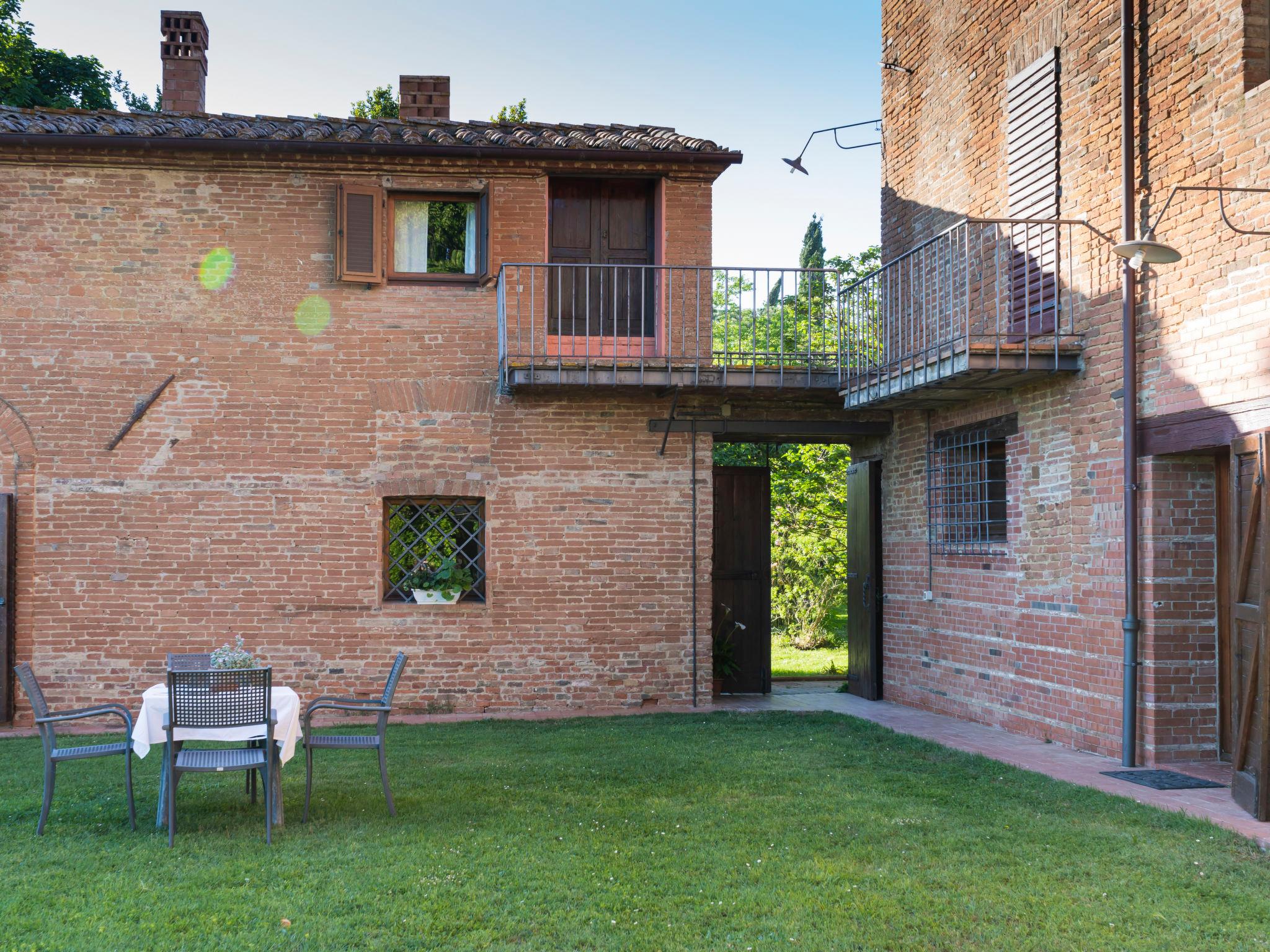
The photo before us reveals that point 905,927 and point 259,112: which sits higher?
point 259,112

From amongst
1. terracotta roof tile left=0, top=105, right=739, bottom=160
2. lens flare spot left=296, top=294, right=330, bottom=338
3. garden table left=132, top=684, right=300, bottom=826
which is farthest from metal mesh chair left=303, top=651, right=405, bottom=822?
terracotta roof tile left=0, top=105, right=739, bottom=160

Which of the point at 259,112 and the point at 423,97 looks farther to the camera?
the point at 423,97

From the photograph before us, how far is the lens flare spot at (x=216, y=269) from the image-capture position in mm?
10555

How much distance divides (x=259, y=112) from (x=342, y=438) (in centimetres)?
361

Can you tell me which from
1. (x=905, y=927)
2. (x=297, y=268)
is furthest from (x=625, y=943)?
(x=297, y=268)

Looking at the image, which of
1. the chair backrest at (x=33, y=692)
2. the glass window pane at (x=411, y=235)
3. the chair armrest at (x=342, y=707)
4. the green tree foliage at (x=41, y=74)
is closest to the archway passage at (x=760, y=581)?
the glass window pane at (x=411, y=235)

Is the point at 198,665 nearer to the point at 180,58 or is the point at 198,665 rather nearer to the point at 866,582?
the point at 866,582

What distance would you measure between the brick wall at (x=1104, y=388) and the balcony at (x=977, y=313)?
0.61 feet

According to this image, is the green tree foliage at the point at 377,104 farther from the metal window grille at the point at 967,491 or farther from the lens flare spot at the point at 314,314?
the metal window grille at the point at 967,491

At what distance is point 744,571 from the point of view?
12.2m

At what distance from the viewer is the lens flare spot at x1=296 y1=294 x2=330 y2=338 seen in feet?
34.8

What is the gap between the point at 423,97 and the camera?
12.2m

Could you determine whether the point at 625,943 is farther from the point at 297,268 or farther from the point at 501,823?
the point at 297,268

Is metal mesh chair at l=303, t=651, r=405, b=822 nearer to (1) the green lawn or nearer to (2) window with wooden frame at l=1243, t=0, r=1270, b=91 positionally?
(1) the green lawn
